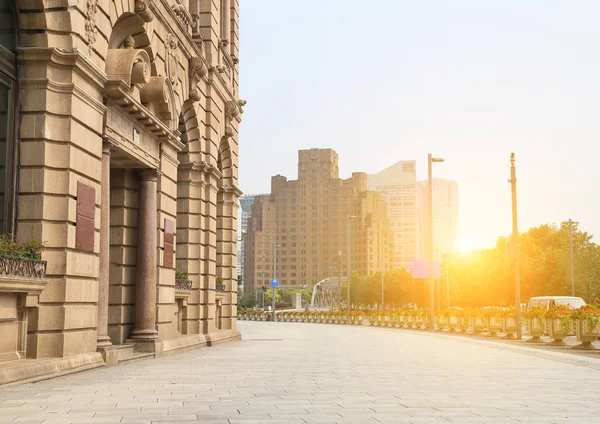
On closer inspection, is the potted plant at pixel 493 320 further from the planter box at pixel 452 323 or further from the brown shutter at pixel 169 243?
the brown shutter at pixel 169 243

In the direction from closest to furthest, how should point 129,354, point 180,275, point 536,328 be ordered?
point 129,354, point 180,275, point 536,328

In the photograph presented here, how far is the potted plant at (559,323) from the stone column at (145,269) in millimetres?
16142

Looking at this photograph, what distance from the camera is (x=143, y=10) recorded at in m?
Result: 18.9

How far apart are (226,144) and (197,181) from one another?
6346 mm

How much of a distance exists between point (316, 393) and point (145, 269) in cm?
966

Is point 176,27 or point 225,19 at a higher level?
point 225,19

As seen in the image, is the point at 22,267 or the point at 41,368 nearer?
the point at 22,267

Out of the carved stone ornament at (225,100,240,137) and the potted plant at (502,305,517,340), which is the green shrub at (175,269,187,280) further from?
the potted plant at (502,305,517,340)

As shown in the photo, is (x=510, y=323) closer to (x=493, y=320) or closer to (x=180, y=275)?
(x=493, y=320)

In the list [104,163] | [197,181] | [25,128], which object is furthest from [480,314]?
[25,128]

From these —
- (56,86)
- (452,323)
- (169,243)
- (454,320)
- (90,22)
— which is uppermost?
(90,22)

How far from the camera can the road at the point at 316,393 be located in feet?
30.3

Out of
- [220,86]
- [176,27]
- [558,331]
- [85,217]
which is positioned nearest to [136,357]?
[85,217]

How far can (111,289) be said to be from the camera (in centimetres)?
2002
